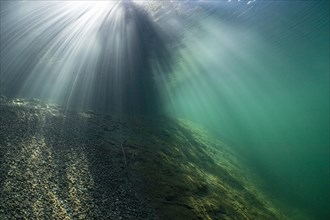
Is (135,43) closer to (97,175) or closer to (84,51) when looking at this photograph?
(84,51)

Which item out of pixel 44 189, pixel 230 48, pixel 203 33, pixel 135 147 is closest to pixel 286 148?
pixel 230 48

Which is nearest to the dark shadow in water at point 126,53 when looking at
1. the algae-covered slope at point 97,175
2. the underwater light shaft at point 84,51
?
the underwater light shaft at point 84,51

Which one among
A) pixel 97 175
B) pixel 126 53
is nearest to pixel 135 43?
pixel 126 53

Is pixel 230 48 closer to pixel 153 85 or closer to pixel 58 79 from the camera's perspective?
pixel 153 85

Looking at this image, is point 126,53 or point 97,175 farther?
point 126,53

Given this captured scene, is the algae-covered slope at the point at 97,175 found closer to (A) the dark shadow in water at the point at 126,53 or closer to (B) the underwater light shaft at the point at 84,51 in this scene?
(B) the underwater light shaft at the point at 84,51

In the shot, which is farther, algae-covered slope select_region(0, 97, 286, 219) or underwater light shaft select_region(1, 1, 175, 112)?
underwater light shaft select_region(1, 1, 175, 112)

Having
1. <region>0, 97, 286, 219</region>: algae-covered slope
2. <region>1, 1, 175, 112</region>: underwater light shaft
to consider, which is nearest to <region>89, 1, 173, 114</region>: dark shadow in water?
<region>1, 1, 175, 112</region>: underwater light shaft

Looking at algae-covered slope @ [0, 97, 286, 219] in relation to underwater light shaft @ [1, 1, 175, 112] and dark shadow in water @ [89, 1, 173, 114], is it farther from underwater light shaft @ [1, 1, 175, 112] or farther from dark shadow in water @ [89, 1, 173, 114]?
dark shadow in water @ [89, 1, 173, 114]

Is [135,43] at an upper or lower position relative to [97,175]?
upper

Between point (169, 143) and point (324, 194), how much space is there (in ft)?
53.3

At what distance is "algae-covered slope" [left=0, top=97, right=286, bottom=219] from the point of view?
633cm

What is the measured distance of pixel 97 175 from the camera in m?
7.66

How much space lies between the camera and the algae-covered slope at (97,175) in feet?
20.8
